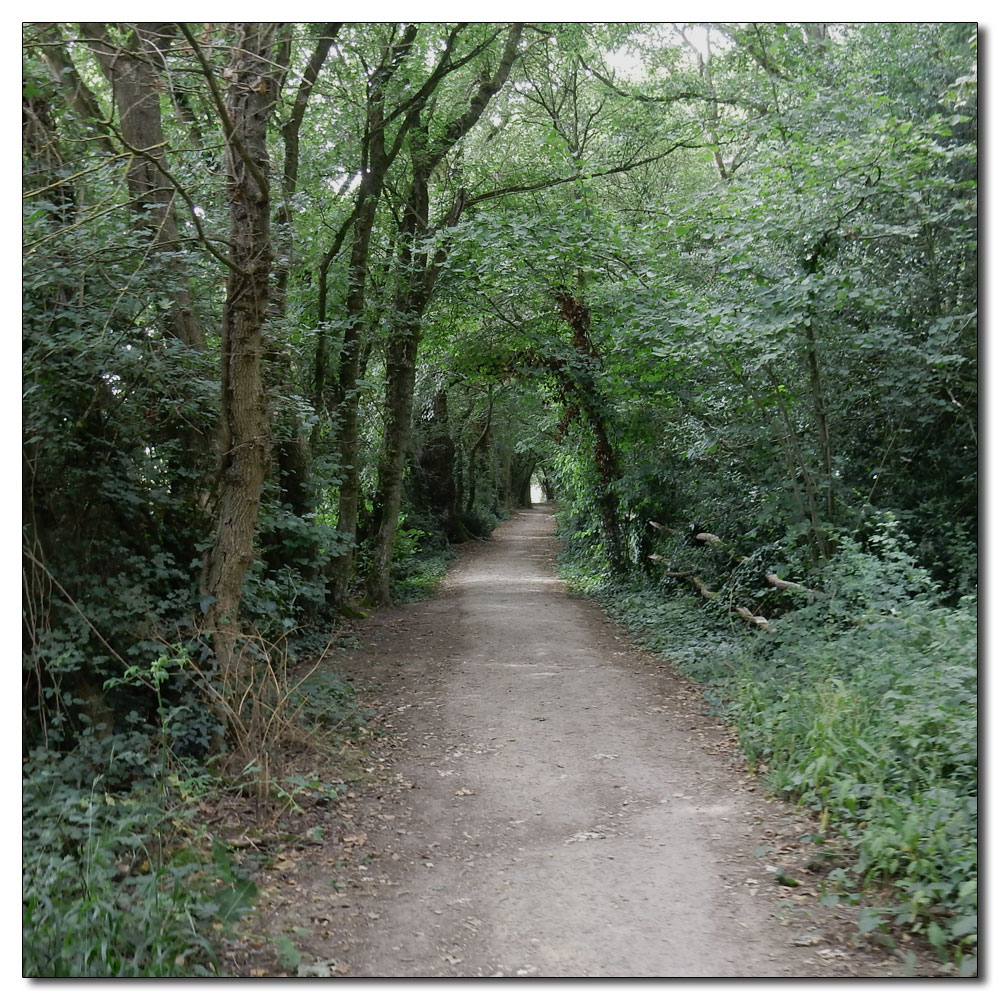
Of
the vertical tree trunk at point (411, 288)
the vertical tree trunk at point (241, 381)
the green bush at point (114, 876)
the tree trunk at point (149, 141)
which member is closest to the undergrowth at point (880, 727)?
the green bush at point (114, 876)

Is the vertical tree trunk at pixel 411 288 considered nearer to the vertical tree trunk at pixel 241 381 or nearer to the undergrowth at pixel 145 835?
the vertical tree trunk at pixel 241 381

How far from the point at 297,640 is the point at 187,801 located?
15.9 ft

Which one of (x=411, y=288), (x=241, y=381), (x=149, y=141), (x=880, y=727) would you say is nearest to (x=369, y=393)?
(x=411, y=288)

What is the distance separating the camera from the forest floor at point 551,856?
11.5 feet

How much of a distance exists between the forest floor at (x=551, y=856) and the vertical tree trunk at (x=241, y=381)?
1.67m

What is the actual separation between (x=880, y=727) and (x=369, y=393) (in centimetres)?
944

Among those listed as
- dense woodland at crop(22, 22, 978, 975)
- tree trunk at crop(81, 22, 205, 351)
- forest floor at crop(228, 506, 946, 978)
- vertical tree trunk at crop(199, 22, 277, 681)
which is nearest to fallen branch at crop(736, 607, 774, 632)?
dense woodland at crop(22, 22, 978, 975)

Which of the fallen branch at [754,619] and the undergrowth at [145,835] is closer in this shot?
the undergrowth at [145,835]

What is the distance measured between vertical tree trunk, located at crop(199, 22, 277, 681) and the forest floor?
5.47 ft

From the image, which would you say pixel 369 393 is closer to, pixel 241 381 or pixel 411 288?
pixel 411 288

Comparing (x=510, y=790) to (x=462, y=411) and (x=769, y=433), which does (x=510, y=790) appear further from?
(x=462, y=411)

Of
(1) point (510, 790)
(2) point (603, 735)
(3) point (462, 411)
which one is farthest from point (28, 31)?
(3) point (462, 411)

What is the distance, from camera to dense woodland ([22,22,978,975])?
14.5 ft

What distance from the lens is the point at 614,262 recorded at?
11727mm
